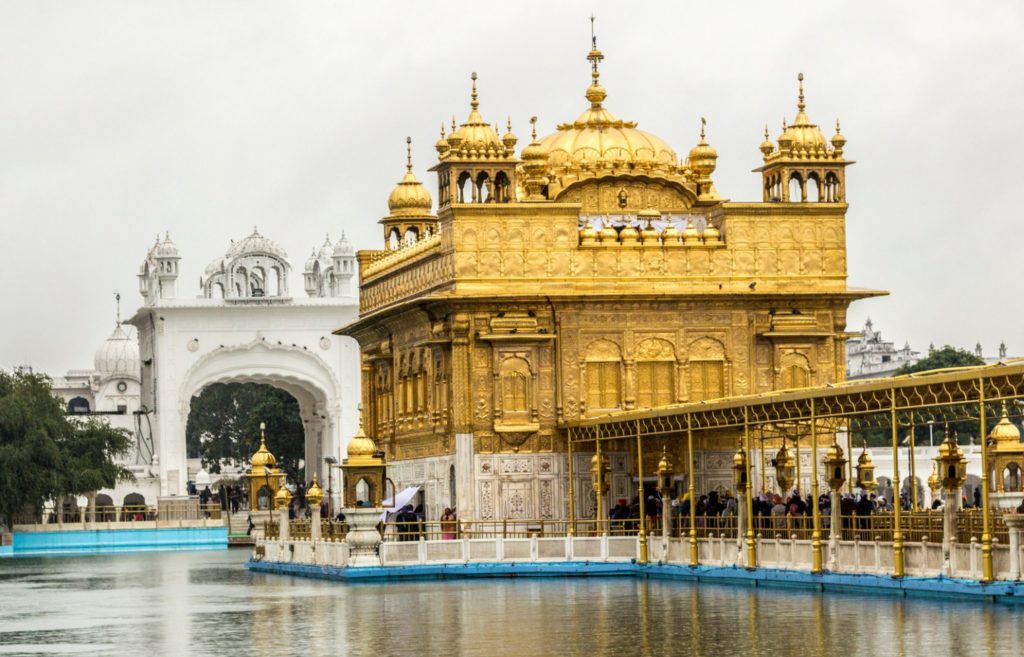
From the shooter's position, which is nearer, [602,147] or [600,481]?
[600,481]

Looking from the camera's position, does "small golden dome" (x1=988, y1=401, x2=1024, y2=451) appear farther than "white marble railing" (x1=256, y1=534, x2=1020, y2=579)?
Yes

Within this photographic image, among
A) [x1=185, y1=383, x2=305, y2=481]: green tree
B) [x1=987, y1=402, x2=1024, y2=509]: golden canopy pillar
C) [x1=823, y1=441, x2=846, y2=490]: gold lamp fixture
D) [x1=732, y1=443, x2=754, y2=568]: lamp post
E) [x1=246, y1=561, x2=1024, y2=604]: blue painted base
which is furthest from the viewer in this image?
[x1=185, y1=383, x2=305, y2=481]: green tree

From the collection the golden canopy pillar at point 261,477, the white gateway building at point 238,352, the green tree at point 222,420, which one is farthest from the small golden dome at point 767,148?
the green tree at point 222,420

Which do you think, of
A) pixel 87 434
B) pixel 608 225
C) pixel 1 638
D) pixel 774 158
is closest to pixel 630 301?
pixel 608 225

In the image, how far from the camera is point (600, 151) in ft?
124

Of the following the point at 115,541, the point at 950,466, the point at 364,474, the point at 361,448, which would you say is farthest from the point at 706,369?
the point at 115,541

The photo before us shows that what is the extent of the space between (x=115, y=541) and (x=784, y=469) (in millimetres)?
28345

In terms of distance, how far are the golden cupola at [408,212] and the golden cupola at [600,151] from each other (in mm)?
6361

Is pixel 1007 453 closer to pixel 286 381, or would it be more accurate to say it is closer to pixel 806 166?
pixel 806 166

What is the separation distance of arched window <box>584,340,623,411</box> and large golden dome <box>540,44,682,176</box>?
11.4 ft

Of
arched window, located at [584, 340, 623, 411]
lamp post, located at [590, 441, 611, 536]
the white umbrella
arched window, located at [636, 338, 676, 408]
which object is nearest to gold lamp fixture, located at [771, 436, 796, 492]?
arched window, located at [636, 338, 676, 408]

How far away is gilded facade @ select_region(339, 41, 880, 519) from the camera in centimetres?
3491

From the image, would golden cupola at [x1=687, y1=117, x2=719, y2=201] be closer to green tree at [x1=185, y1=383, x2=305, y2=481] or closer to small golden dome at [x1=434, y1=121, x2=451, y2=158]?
small golden dome at [x1=434, y1=121, x2=451, y2=158]

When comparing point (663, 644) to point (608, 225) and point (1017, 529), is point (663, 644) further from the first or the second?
point (608, 225)
